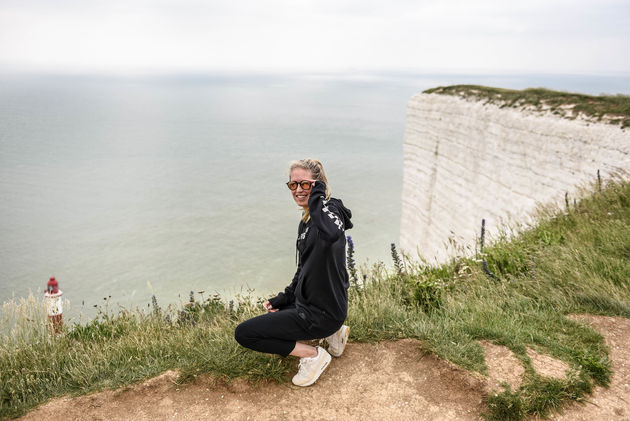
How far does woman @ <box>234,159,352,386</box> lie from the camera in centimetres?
326

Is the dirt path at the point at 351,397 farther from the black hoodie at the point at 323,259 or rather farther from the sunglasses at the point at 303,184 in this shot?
the sunglasses at the point at 303,184

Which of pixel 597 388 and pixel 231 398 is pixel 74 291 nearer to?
pixel 231 398

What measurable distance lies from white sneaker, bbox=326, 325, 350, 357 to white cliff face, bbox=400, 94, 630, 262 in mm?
7088

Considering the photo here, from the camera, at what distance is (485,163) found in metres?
17.2

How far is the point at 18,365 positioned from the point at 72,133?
8192cm

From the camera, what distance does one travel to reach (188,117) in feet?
355

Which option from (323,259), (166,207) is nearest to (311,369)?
(323,259)

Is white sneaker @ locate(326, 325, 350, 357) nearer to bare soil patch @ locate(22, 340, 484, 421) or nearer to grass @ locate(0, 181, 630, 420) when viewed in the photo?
bare soil patch @ locate(22, 340, 484, 421)

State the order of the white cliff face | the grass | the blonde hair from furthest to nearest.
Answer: the white cliff face
the grass
the blonde hair

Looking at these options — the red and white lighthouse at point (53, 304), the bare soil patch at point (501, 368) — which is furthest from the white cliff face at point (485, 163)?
the red and white lighthouse at point (53, 304)

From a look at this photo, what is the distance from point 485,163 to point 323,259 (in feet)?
51.6

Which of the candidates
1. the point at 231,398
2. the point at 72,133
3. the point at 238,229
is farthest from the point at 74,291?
the point at 72,133

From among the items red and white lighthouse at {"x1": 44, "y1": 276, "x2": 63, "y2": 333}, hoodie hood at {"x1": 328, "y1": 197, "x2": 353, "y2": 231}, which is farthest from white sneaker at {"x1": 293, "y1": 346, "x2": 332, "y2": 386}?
red and white lighthouse at {"x1": 44, "y1": 276, "x2": 63, "y2": 333}

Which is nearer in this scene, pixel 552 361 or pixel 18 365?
pixel 552 361
